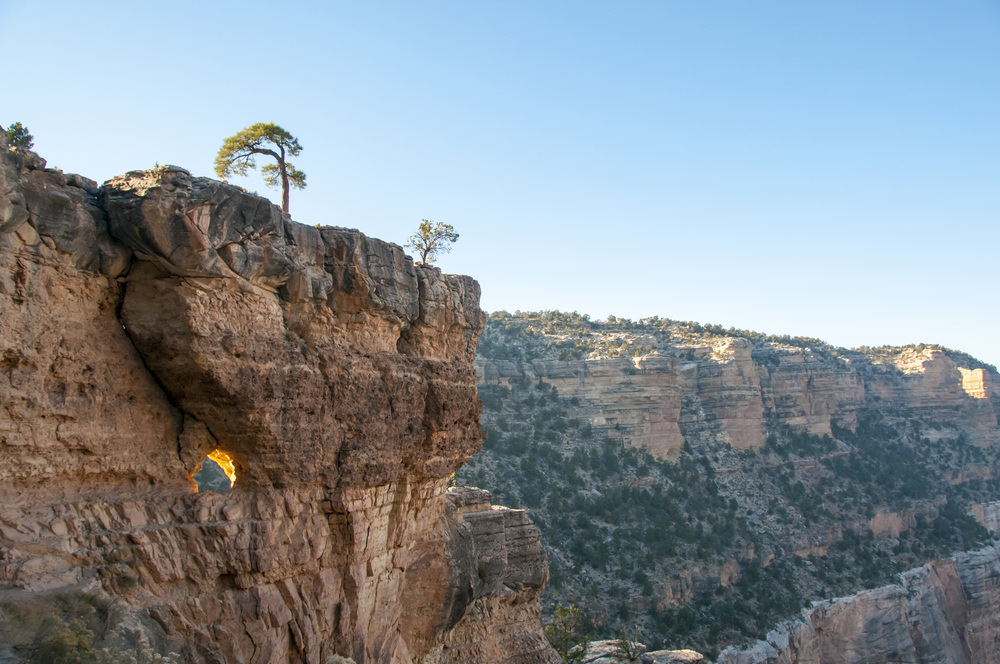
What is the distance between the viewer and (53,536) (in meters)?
8.80

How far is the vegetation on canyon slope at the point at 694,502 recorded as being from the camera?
128 feet

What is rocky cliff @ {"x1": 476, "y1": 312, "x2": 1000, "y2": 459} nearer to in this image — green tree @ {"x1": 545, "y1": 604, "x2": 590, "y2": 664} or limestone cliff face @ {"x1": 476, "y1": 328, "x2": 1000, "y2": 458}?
limestone cliff face @ {"x1": 476, "y1": 328, "x2": 1000, "y2": 458}

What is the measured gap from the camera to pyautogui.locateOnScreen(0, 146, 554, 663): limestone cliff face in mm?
8836

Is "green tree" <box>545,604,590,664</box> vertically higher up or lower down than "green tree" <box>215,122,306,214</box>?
lower down

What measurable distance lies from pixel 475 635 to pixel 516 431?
30011mm

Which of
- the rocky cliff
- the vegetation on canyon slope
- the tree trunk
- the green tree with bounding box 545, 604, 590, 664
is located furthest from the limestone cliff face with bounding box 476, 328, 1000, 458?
the tree trunk

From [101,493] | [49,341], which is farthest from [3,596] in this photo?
[49,341]

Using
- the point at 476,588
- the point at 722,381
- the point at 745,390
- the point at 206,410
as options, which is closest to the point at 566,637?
the point at 476,588

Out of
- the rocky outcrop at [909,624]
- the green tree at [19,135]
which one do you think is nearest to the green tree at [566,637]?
the rocky outcrop at [909,624]

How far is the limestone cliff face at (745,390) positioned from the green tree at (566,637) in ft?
75.9

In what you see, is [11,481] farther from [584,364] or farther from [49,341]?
[584,364]

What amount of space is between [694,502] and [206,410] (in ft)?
141

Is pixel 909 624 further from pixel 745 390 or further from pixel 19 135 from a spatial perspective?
pixel 19 135

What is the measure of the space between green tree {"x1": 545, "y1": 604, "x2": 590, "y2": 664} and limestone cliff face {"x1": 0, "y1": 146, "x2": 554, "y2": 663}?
12950 millimetres
